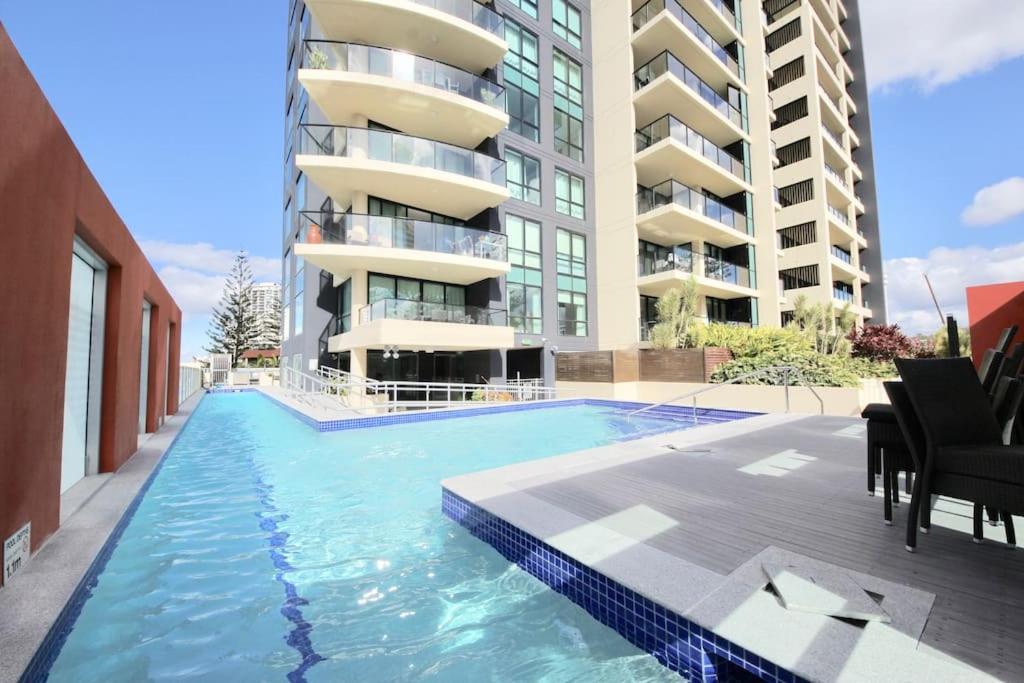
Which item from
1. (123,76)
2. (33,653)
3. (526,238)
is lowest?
(33,653)

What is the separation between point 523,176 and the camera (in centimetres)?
1755

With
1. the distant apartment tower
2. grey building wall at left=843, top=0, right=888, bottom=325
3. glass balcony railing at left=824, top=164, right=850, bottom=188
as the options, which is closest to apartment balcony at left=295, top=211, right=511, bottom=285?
glass balcony railing at left=824, top=164, right=850, bottom=188

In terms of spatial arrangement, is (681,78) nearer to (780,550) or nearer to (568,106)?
(568,106)

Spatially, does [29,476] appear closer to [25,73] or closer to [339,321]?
[25,73]

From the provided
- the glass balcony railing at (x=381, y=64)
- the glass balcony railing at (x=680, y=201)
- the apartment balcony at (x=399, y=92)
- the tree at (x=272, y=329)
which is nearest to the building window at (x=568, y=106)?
the glass balcony railing at (x=680, y=201)

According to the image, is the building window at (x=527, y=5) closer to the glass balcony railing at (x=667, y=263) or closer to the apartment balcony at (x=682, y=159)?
the apartment balcony at (x=682, y=159)

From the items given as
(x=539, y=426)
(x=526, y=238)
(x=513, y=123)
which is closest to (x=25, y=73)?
(x=539, y=426)

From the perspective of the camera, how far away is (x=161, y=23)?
12.7 meters

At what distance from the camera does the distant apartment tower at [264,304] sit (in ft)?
139

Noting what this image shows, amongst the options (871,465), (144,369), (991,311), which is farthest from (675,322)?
(144,369)

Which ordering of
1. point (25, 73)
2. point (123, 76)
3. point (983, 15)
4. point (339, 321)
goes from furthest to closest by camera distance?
point (339, 321) → point (123, 76) → point (983, 15) → point (25, 73)

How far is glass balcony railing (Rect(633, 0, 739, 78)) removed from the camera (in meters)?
17.6

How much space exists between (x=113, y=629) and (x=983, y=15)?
19585mm

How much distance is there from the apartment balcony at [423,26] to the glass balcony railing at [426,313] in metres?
8.51
